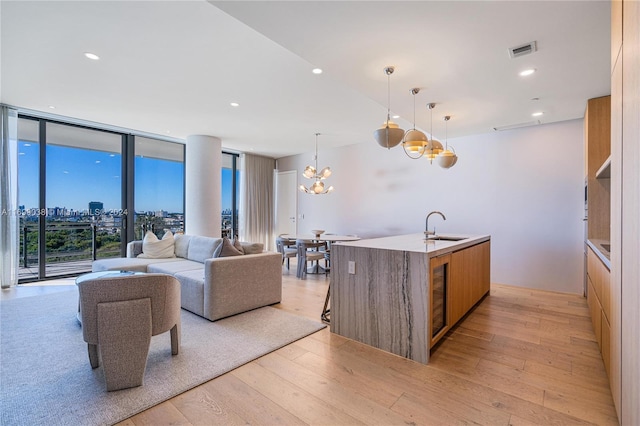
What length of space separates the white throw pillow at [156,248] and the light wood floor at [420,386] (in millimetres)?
3246

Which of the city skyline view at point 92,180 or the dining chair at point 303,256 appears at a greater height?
the city skyline view at point 92,180

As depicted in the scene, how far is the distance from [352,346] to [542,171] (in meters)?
4.16

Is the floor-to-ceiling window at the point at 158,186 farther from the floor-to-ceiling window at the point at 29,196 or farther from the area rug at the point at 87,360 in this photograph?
the area rug at the point at 87,360

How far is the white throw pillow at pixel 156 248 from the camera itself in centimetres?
478

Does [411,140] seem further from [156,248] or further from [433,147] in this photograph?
[156,248]

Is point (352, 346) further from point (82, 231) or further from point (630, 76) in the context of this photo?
point (82, 231)

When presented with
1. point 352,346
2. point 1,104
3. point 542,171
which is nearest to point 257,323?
point 352,346

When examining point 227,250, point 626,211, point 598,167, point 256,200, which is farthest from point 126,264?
point 598,167

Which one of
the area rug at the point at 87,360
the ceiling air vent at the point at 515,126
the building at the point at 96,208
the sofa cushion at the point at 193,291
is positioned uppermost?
the ceiling air vent at the point at 515,126

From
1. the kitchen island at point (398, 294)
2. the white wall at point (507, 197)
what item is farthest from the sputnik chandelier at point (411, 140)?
the white wall at point (507, 197)

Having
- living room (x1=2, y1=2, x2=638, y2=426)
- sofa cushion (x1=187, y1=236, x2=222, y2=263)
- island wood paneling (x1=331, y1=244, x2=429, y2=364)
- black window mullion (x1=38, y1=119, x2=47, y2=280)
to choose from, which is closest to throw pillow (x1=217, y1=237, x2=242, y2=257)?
sofa cushion (x1=187, y1=236, x2=222, y2=263)

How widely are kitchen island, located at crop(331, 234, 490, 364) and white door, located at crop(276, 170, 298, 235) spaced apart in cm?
546

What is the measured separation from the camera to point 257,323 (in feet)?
10.4

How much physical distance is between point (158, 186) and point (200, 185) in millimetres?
1113
